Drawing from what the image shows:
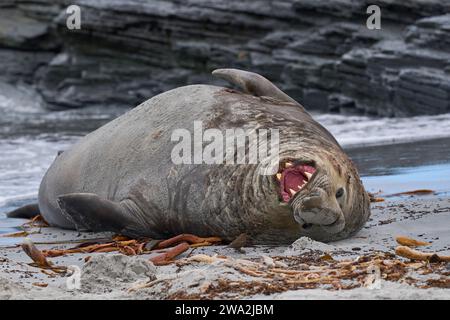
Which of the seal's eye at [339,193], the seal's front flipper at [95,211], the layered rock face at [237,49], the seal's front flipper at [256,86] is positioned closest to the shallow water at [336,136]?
the layered rock face at [237,49]

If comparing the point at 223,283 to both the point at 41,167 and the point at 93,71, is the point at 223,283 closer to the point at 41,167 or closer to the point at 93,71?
the point at 41,167

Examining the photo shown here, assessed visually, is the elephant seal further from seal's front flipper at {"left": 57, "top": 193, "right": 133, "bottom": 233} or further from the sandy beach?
the sandy beach

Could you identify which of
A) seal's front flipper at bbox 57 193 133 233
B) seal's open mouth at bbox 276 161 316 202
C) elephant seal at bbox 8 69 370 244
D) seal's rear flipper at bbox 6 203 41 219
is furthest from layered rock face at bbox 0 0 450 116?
seal's open mouth at bbox 276 161 316 202

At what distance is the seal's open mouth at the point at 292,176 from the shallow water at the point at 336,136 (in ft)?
7.23

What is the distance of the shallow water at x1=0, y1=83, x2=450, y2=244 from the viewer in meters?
8.95

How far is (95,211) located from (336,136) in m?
7.70

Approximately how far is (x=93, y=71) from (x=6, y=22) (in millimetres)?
2025

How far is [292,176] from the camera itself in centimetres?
585

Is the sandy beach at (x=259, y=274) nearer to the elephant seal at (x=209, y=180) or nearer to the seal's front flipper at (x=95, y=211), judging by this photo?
the elephant seal at (x=209, y=180)

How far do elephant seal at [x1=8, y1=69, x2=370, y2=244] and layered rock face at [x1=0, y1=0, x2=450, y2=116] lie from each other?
8725 mm

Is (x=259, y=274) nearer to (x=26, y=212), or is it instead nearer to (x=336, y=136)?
(x=26, y=212)

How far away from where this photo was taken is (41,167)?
40.5ft

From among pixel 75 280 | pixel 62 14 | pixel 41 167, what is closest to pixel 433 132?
pixel 41 167

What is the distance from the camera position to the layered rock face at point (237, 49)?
1622 centimetres
